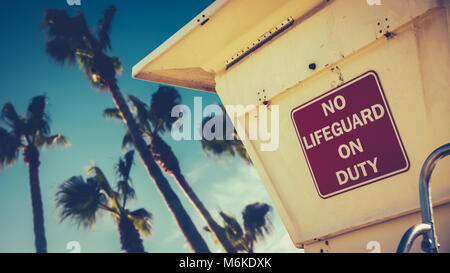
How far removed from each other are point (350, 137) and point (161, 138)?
9167mm

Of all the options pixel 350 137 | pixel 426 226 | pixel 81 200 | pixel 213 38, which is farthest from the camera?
pixel 81 200

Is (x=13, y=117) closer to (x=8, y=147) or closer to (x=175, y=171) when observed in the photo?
(x=8, y=147)

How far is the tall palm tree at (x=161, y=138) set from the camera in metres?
10.5

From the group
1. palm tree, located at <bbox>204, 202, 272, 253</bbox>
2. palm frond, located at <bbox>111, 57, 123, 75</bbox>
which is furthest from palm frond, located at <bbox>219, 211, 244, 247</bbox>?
palm frond, located at <bbox>111, 57, 123, 75</bbox>

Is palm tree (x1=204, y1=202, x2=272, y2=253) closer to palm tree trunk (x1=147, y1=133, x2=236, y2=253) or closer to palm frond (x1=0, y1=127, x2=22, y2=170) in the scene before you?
palm tree trunk (x1=147, y1=133, x2=236, y2=253)

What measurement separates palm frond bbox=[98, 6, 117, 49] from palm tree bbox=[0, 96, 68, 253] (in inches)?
128

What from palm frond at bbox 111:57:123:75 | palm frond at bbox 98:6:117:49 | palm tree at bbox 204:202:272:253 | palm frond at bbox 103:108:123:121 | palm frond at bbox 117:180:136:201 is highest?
palm frond at bbox 98:6:117:49

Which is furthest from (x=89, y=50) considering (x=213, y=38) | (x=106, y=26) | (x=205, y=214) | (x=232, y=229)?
(x=213, y=38)

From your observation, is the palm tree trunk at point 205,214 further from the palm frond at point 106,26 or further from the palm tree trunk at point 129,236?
the palm frond at point 106,26

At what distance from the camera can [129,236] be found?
955cm

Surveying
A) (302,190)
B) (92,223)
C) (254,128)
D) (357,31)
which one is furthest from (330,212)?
(92,223)

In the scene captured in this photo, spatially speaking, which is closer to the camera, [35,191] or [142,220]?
[142,220]

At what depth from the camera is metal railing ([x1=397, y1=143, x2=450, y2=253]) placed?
1.20 meters
